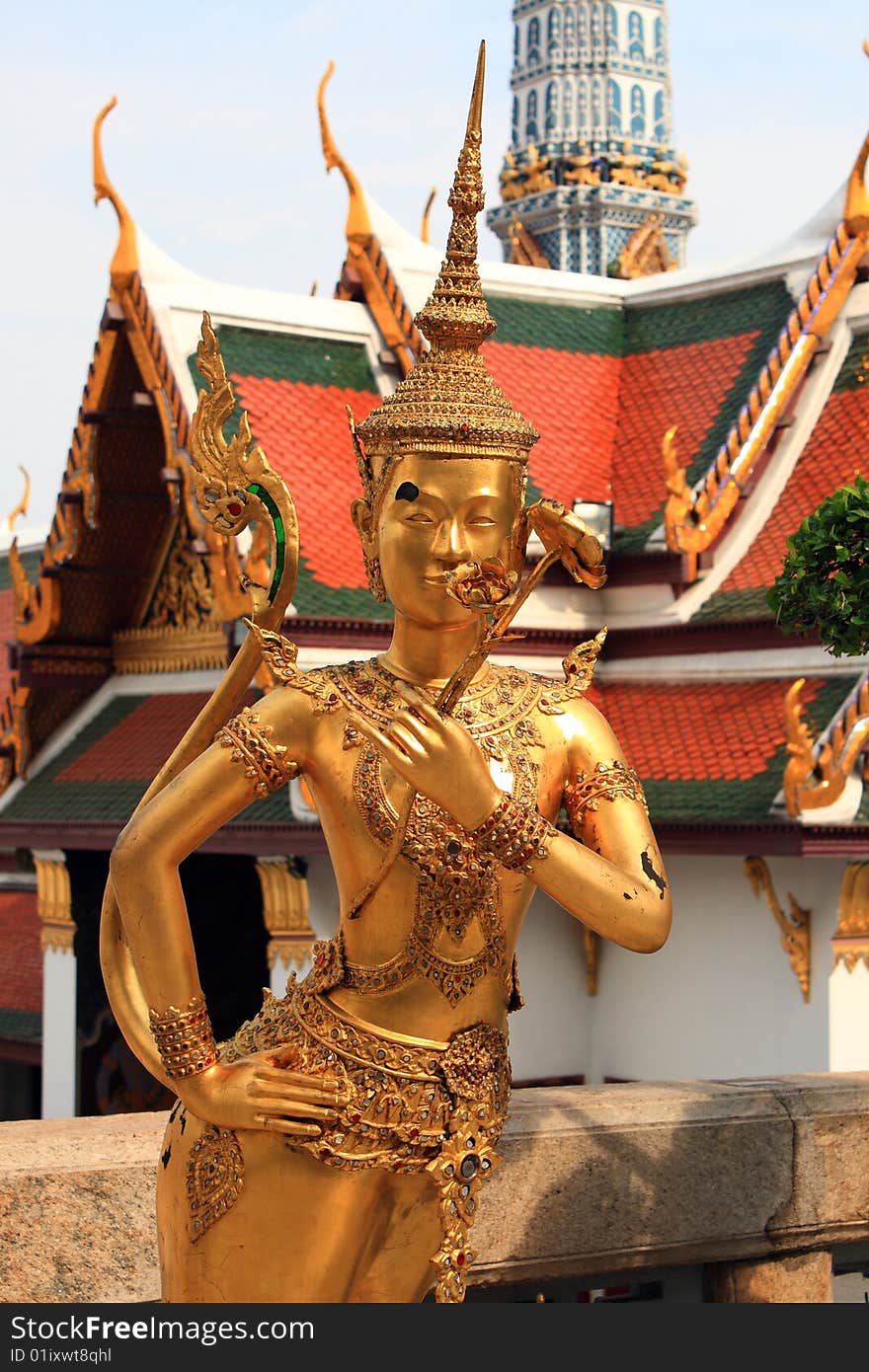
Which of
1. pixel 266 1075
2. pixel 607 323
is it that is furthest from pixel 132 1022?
pixel 607 323

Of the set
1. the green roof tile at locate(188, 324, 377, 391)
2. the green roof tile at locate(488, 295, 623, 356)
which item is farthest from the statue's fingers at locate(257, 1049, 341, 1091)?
the green roof tile at locate(488, 295, 623, 356)

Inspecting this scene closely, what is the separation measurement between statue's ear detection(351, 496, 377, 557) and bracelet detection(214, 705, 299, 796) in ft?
1.28

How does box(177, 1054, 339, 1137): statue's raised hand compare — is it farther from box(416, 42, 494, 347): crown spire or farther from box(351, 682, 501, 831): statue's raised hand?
box(416, 42, 494, 347): crown spire

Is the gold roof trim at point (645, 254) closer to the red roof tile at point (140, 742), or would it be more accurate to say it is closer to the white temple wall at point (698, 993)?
the red roof tile at point (140, 742)

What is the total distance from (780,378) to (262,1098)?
862 centimetres

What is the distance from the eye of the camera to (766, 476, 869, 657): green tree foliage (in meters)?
5.11

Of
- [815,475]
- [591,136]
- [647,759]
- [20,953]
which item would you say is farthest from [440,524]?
[591,136]

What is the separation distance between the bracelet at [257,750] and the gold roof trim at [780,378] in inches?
302

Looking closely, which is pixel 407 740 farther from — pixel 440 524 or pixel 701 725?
pixel 701 725

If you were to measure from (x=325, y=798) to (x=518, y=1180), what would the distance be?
1551mm

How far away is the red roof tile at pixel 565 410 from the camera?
39.6 ft

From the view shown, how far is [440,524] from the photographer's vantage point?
11.8ft

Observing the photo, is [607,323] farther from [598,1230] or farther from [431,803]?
[431,803]

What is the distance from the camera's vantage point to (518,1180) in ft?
15.8
